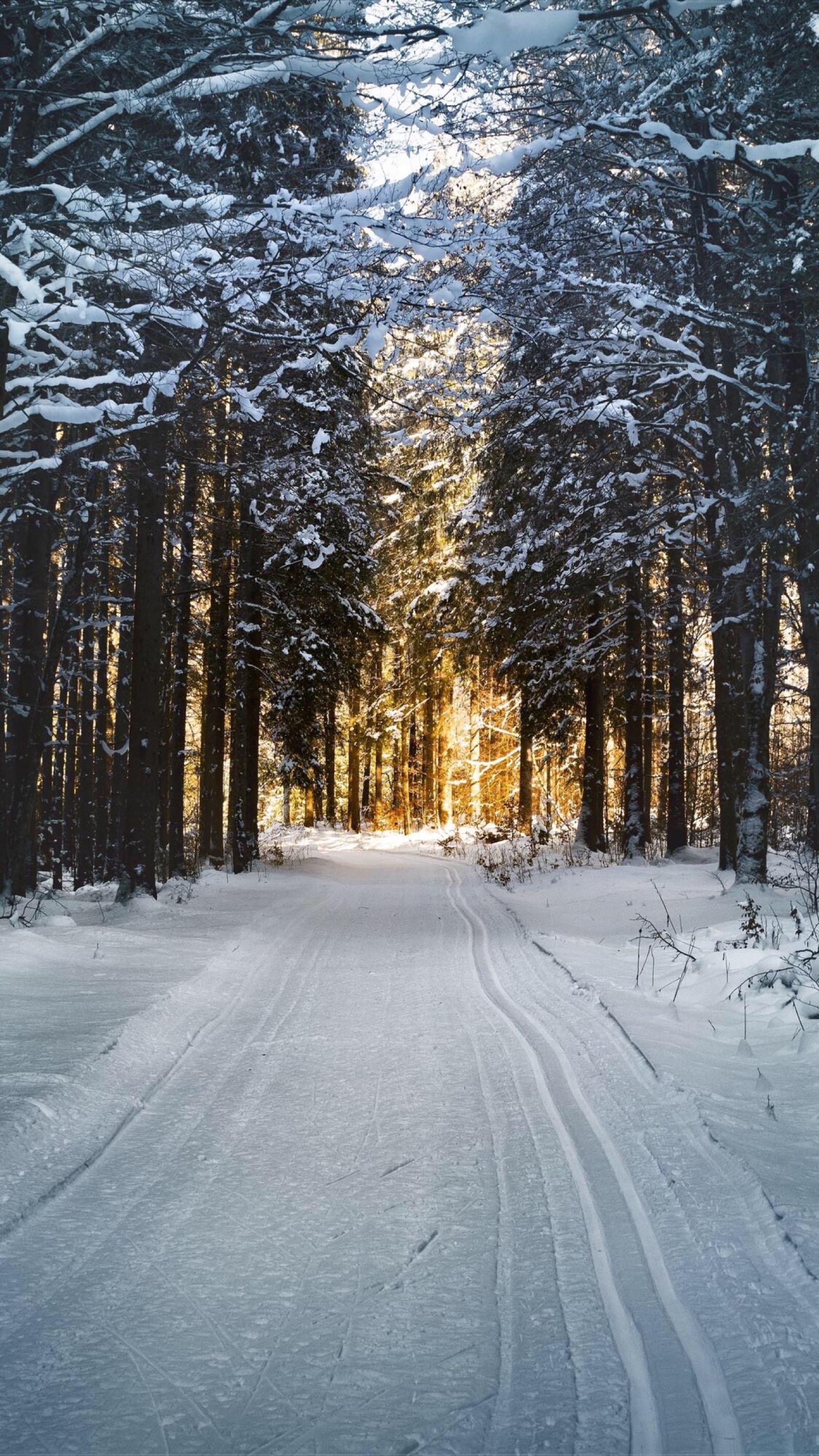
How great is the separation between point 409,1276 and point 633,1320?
73cm

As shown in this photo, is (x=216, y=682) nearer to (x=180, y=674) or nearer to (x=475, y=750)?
(x=180, y=674)

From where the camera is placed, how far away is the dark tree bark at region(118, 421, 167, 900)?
12398 mm

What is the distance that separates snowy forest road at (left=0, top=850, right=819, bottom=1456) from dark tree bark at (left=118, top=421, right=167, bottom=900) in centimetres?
755

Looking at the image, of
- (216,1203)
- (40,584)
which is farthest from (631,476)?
(216,1203)

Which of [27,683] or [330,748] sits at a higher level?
[27,683]

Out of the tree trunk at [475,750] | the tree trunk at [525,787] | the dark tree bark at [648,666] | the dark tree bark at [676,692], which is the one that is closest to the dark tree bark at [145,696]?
the dark tree bark at [676,692]

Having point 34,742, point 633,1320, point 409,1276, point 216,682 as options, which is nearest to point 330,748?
point 216,682

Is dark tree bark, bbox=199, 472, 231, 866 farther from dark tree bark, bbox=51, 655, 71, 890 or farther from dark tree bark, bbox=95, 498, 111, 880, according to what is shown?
dark tree bark, bbox=51, 655, 71, 890

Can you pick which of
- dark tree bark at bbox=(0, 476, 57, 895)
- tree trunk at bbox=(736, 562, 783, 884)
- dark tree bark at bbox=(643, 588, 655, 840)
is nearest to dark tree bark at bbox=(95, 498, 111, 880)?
dark tree bark at bbox=(0, 476, 57, 895)

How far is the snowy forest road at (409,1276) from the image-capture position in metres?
2.31

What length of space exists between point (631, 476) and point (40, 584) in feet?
29.5

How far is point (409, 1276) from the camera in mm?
3000

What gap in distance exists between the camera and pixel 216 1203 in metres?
3.52

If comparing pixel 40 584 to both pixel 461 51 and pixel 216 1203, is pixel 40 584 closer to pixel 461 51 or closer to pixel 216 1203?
pixel 461 51
